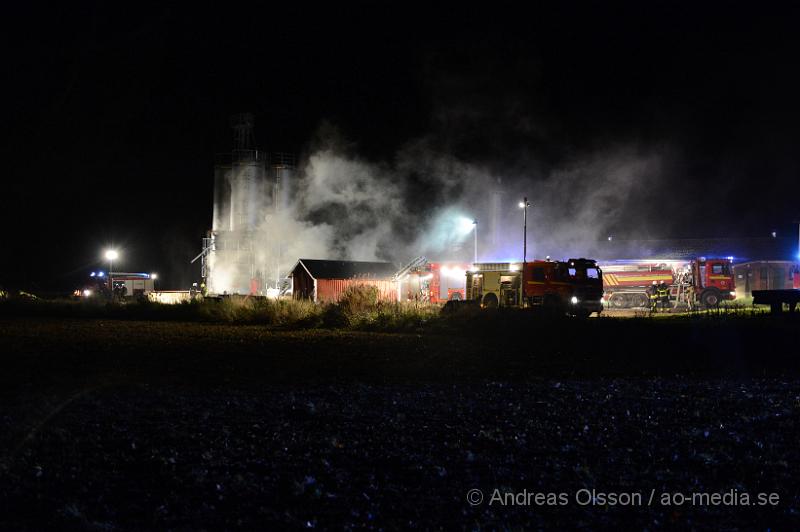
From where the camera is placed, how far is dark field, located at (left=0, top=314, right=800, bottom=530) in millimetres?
4520

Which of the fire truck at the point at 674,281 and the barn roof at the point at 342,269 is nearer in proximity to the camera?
the fire truck at the point at 674,281

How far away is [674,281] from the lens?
113 feet

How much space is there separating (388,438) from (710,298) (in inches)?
1250

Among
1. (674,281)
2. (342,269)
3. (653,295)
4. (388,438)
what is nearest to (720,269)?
(674,281)

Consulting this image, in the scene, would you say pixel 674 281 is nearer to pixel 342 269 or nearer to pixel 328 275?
pixel 342 269

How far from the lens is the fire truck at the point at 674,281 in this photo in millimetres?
33625

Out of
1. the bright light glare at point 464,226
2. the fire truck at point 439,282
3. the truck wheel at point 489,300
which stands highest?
the bright light glare at point 464,226

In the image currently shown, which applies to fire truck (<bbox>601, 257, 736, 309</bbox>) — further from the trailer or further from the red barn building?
the red barn building

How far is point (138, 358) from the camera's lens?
13258 mm

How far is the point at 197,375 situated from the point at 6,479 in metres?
5.75

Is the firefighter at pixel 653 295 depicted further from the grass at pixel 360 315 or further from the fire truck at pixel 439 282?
the fire truck at pixel 439 282

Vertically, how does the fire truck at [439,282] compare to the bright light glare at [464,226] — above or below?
below

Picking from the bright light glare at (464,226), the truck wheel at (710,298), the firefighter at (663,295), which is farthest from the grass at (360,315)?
the bright light glare at (464,226)

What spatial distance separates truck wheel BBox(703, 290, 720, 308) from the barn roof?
59.2 ft
